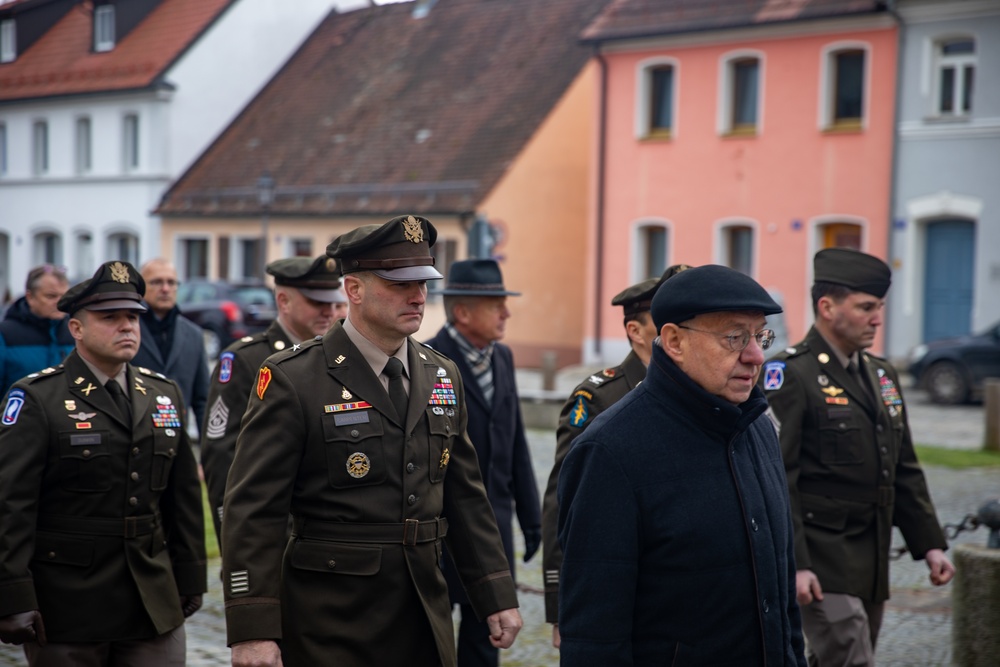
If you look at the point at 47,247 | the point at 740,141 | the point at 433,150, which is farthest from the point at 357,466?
the point at 47,247

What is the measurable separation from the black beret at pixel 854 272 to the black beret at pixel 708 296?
233cm

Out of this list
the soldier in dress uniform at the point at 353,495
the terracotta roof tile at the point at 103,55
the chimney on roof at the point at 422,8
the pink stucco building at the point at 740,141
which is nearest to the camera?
the soldier in dress uniform at the point at 353,495

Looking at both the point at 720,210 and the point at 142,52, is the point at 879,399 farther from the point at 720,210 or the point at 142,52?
the point at 142,52

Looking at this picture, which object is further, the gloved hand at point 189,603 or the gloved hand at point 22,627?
the gloved hand at point 189,603

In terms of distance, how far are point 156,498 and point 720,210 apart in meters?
23.0

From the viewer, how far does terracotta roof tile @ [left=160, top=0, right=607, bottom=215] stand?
31344 mm

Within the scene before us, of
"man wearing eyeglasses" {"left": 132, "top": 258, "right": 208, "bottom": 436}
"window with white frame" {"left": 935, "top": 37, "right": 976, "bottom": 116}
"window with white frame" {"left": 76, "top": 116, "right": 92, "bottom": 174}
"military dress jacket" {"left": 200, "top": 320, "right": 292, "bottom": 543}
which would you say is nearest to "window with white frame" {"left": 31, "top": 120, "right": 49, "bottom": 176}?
"window with white frame" {"left": 76, "top": 116, "right": 92, "bottom": 174}

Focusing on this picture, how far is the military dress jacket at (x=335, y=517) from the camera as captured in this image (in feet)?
13.1

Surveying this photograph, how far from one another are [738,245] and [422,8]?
15.0 m

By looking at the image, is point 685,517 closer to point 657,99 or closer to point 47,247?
point 657,99

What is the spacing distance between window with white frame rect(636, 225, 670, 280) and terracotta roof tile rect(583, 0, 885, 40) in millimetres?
4180

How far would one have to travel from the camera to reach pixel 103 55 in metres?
40.8

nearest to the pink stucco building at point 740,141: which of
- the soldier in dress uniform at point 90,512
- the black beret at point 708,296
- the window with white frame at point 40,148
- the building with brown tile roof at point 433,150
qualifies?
the building with brown tile roof at point 433,150

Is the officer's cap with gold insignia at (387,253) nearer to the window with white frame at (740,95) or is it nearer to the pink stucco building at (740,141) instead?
the pink stucco building at (740,141)
